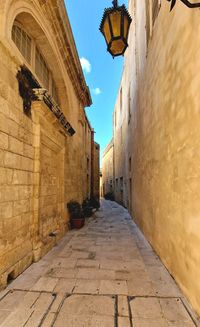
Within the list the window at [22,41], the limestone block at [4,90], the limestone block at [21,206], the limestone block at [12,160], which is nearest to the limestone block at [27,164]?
the limestone block at [12,160]

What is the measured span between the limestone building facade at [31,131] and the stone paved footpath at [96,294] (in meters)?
0.40

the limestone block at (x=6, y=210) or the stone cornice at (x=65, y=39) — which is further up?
the stone cornice at (x=65, y=39)

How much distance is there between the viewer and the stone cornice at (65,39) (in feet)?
15.4

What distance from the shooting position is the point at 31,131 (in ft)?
12.2

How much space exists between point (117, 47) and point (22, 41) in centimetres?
247

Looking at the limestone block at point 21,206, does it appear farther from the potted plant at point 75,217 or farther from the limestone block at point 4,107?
the potted plant at point 75,217

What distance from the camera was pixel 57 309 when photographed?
222 centimetres

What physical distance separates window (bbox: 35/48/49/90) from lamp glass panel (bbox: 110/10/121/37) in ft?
9.07

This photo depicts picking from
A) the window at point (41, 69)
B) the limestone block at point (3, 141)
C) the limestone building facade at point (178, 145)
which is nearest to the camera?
the limestone building facade at point (178, 145)

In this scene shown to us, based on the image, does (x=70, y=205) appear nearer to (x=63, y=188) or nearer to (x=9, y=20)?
(x=63, y=188)

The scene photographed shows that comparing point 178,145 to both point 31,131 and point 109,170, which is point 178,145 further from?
point 109,170

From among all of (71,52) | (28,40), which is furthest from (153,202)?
(71,52)

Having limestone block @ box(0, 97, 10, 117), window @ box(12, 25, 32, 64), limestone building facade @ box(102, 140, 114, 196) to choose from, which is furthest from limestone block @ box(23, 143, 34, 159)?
limestone building facade @ box(102, 140, 114, 196)

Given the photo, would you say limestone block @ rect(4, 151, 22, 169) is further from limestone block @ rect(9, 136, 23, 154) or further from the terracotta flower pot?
the terracotta flower pot
